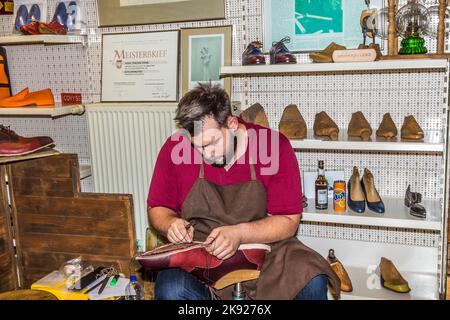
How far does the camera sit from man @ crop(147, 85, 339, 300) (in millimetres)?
2025

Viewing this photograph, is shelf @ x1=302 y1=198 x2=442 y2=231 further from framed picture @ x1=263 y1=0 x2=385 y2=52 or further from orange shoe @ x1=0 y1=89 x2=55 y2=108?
orange shoe @ x1=0 y1=89 x2=55 y2=108

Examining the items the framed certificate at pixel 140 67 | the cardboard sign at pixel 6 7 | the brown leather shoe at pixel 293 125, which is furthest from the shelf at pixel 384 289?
the cardboard sign at pixel 6 7

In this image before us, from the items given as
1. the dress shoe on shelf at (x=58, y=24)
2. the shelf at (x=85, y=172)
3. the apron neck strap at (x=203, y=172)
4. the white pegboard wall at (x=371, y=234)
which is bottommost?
the white pegboard wall at (x=371, y=234)

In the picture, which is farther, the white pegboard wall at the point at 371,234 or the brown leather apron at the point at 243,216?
the white pegboard wall at the point at 371,234

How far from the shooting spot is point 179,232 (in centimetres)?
209

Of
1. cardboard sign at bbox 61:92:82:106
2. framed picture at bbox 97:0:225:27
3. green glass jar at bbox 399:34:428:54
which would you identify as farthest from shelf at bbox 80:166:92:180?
green glass jar at bbox 399:34:428:54

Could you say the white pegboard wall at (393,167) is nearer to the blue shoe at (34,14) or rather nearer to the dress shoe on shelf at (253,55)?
the dress shoe on shelf at (253,55)

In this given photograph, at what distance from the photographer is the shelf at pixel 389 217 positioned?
2373mm

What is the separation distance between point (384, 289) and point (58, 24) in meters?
2.40

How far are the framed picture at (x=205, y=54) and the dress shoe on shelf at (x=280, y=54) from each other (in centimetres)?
37

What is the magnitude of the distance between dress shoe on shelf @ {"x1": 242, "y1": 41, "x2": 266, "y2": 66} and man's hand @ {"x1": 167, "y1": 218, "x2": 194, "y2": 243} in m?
0.96

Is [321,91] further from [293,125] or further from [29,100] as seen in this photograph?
[29,100]

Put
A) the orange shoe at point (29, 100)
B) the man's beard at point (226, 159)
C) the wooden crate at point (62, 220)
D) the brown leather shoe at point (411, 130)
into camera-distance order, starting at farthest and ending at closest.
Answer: the orange shoe at point (29, 100)
the wooden crate at point (62, 220)
the brown leather shoe at point (411, 130)
the man's beard at point (226, 159)
